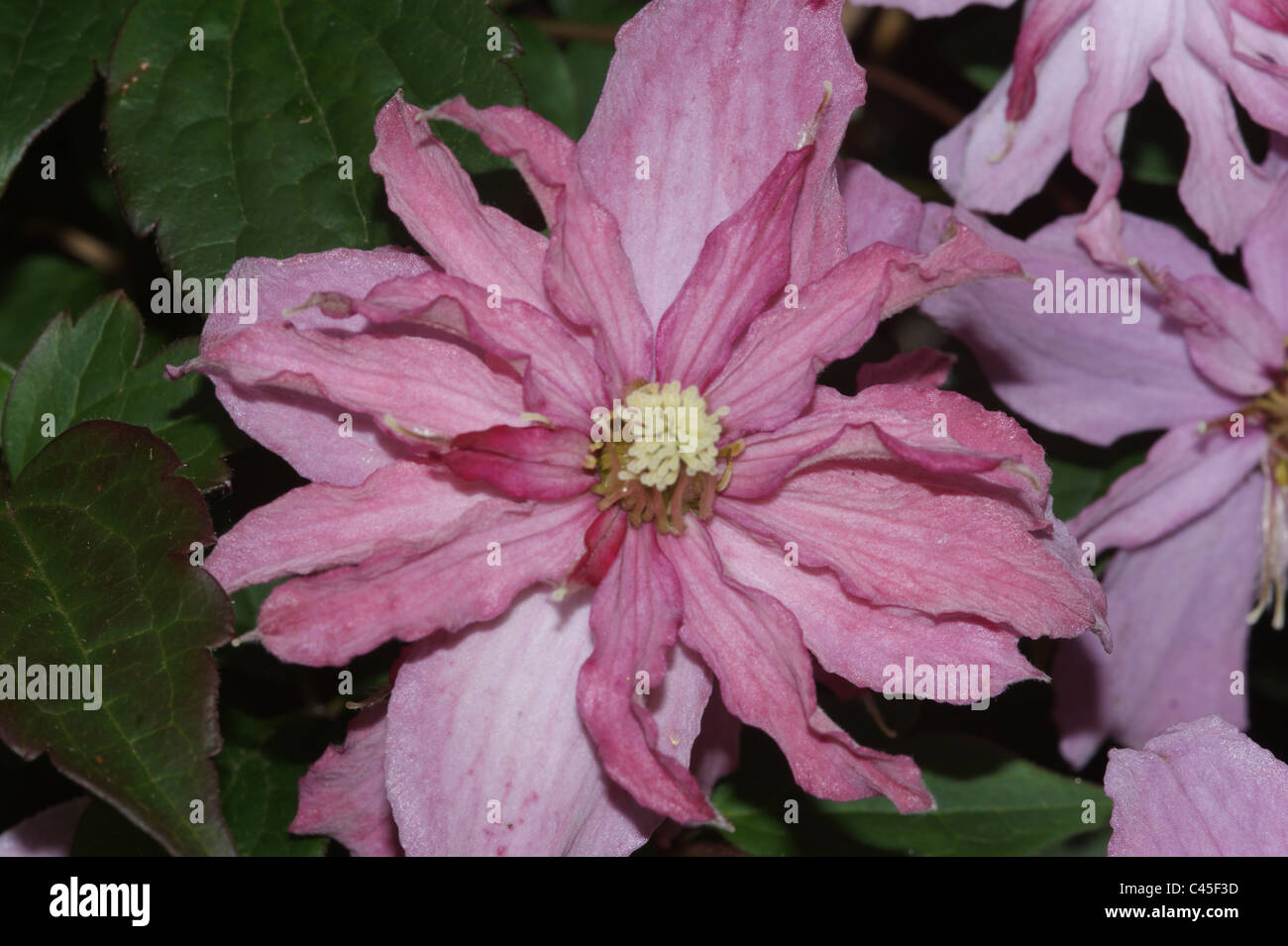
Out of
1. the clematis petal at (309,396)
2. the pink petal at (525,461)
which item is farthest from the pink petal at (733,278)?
the clematis petal at (309,396)

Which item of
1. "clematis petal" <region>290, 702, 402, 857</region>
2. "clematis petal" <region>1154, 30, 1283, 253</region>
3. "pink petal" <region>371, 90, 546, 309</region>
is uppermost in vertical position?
"clematis petal" <region>1154, 30, 1283, 253</region>

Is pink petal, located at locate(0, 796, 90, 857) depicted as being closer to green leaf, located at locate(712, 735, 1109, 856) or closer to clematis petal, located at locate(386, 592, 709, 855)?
clematis petal, located at locate(386, 592, 709, 855)

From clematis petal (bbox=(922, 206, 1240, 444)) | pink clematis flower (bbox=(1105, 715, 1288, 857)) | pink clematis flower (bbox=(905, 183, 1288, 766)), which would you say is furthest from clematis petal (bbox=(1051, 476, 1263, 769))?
pink clematis flower (bbox=(1105, 715, 1288, 857))

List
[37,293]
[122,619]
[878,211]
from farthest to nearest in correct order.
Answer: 1. [37,293]
2. [878,211]
3. [122,619]

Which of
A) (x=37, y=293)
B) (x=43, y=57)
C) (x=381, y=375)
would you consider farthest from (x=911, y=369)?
(x=37, y=293)

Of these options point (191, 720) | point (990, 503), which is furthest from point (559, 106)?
point (191, 720)

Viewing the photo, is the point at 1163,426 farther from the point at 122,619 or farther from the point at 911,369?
the point at 122,619
